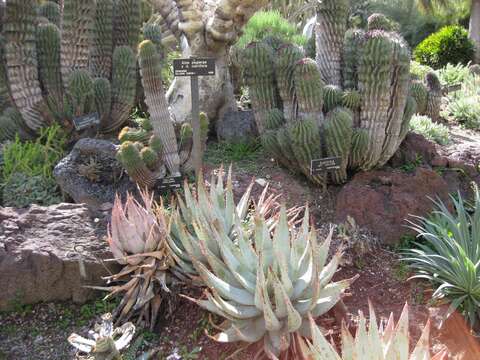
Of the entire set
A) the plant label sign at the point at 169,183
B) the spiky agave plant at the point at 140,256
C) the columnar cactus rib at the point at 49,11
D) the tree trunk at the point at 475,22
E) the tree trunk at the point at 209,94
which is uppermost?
the tree trunk at the point at 475,22

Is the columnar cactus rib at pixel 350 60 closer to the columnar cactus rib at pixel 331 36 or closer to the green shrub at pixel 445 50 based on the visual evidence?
the columnar cactus rib at pixel 331 36

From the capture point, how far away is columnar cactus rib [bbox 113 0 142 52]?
570cm

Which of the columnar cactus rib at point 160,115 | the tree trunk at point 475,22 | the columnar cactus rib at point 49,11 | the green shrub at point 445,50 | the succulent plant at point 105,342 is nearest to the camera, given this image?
the succulent plant at point 105,342

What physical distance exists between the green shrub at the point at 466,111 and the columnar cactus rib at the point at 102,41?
511 centimetres

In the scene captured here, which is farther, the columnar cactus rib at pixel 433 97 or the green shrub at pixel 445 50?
the green shrub at pixel 445 50

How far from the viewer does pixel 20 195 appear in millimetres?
4520

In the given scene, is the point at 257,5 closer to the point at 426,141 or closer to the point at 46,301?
the point at 426,141

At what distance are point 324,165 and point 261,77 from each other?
111 cm

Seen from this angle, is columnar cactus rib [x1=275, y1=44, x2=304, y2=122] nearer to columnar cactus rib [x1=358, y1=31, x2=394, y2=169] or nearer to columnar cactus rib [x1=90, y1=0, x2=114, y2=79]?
columnar cactus rib [x1=358, y1=31, x2=394, y2=169]

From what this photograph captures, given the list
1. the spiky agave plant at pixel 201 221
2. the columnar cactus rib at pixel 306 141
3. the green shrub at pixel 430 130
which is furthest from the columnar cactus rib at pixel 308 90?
the green shrub at pixel 430 130

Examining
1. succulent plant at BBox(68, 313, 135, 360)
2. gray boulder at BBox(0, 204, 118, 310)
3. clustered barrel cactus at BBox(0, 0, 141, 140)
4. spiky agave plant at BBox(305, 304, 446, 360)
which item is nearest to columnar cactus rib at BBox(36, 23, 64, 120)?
clustered barrel cactus at BBox(0, 0, 141, 140)

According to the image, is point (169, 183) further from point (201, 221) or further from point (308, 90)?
point (308, 90)

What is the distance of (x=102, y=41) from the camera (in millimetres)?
5703

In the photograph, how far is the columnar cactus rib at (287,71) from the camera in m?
4.44
